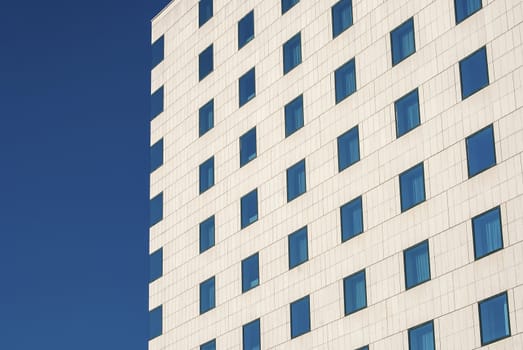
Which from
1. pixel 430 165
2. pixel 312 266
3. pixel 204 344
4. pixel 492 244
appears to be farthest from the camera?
pixel 204 344

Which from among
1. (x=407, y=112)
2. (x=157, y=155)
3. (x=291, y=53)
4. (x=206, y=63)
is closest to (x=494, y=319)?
(x=407, y=112)

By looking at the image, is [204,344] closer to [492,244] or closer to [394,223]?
[394,223]

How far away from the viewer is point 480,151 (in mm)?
56625

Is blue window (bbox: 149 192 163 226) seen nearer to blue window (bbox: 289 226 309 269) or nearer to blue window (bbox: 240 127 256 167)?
blue window (bbox: 240 127 256 167)

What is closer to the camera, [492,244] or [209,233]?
[492,244]

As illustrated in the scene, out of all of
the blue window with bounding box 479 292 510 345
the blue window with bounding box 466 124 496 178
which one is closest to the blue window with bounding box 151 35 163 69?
the blue window with bounding box 466 124 496 178

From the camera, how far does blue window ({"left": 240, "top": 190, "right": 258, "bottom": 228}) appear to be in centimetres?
7000

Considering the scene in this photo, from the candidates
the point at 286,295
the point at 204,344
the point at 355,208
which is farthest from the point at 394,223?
the point at 204,344

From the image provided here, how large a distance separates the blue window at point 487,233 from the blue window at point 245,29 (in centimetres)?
2304

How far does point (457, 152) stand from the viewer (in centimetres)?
5766

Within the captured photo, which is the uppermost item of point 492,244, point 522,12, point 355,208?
point 522,12

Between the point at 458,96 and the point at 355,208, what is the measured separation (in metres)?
7.75

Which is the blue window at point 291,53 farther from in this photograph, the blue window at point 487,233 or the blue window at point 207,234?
the blue window at point 487,233

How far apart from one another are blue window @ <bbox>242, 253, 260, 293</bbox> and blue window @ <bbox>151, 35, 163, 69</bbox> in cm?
1935
